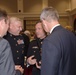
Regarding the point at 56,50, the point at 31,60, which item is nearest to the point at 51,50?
the point at 56,50

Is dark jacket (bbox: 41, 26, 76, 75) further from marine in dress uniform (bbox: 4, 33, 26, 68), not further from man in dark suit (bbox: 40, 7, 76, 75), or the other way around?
marine in dress uniform (bbox: 4, 33, 26, 68)

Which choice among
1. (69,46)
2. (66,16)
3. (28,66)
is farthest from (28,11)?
(69,46)

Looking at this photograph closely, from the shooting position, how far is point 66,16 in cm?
1691

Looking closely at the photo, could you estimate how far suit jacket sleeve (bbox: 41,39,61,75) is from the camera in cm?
243

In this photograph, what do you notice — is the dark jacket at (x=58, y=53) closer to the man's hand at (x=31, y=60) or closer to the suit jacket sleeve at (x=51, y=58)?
the suit jacket sleeve at (x=51, y=58)

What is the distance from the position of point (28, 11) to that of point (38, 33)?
44.4 ft

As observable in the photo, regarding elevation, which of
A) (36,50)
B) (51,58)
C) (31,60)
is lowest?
(31,60)

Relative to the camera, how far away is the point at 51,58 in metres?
2.44

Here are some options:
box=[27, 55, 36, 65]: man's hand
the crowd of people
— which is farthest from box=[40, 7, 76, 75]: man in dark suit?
box=[27, 55, 36, 65]: man's hand

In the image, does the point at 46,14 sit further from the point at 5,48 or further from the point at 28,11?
the point at 28,11

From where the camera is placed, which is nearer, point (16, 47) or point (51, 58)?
point (51, 58)

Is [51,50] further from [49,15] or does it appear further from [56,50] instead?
[49,15]

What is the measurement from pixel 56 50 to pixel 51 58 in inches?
4.2

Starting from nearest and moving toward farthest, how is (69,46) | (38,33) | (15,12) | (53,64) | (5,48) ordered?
(5,48)
(53,64)
(69,46)
(38,33)
(15,12)
